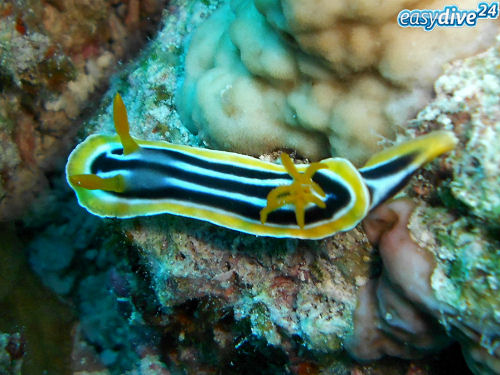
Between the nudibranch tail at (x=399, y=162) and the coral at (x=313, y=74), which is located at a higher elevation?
the coral at (x=313, y=74)

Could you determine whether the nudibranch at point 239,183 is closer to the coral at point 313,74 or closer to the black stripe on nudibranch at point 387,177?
the black stripe on nudibranch at point 387,177

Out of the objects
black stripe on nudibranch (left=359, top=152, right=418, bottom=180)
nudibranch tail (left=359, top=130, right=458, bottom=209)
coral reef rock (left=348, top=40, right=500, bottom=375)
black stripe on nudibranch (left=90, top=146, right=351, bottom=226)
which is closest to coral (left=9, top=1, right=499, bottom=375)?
coral reef rock (left=348, top=40, right=500, bottom=375)

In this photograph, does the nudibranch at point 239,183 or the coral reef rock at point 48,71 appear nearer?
the nudibranch at point 239,183

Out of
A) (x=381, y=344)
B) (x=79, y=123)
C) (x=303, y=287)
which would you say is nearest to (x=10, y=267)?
(x=79, y=123)

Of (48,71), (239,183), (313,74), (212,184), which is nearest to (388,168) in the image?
(313,74)

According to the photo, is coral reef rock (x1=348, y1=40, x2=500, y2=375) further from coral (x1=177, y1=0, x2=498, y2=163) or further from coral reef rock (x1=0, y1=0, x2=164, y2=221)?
coral reef rock (x1=0, y1=0, x2=164, y2=221)

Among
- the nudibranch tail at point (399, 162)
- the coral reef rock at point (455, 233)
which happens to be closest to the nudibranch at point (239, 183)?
the nudibranch tail at point (399, 162)
